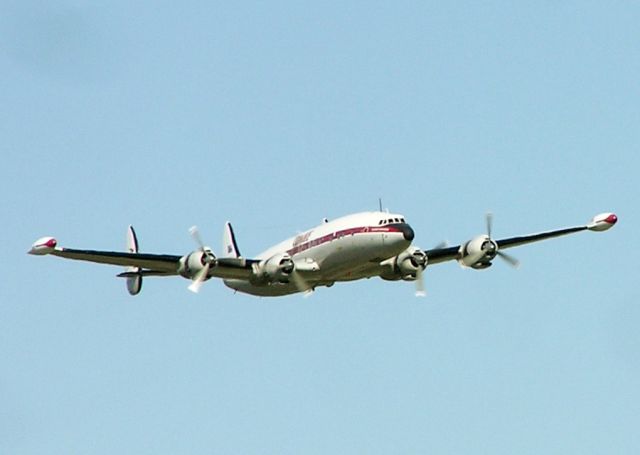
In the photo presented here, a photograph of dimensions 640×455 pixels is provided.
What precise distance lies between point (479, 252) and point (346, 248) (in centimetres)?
921

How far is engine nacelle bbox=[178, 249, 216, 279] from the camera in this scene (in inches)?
3049

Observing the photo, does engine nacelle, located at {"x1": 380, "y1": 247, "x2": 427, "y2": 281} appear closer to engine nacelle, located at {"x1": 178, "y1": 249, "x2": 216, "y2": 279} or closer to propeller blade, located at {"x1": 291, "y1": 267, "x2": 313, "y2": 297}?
propeller blade, located at {"x1": 291, "y1": 267, "x2": 313, "y2": 297}

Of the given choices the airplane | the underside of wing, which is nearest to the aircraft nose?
the airplane

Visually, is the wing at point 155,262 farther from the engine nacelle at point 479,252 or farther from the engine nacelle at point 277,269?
the engine nacelle at point 479,252

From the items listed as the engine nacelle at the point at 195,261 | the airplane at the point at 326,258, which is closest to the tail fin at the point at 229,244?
the airplane at the point at 326,258

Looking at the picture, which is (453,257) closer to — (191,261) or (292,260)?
(292,260)

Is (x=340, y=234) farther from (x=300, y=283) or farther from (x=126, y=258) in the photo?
(x=126, y=258)

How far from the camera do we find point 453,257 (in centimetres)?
Result: 8388

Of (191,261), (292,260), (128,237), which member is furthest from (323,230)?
(128,237)

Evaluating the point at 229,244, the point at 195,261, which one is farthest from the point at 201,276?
the point at 229,244

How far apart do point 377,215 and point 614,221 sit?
15226 mm

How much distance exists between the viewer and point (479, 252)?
82.0 m

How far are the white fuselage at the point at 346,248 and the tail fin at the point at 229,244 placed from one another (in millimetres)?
8018

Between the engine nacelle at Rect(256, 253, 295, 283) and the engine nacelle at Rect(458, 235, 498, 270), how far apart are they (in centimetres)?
1027
